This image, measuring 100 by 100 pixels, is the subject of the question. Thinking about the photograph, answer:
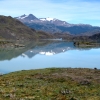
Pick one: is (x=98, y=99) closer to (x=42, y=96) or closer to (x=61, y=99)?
(x=61, y=99)

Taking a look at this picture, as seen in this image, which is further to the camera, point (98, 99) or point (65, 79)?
point (65, 79)

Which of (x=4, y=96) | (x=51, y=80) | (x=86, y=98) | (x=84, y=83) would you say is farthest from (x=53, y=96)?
(x=51, y=80)

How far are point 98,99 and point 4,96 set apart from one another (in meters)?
8.39

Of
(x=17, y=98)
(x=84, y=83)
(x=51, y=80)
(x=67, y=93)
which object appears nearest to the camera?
(x=17, y=98)

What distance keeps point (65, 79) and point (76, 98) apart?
14.4 metres

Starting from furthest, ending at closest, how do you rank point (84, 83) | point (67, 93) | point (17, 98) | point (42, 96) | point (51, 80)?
point (51, 80), point (84, 83), point (67, 93), point (42, 96), point (17, 98)

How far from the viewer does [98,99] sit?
67.9 feet

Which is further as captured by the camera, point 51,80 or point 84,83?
point 51,80

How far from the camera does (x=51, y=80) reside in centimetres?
3494

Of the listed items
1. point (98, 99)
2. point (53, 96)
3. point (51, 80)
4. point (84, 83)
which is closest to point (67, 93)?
point (53, 96)

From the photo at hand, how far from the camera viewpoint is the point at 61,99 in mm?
20438

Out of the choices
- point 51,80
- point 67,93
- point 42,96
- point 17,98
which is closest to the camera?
point 17,98

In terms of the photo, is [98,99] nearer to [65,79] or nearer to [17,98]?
[17,98]

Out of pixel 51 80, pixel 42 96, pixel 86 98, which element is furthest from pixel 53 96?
pixel 51 80
